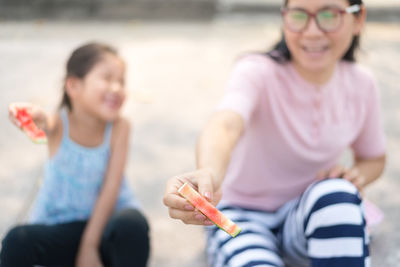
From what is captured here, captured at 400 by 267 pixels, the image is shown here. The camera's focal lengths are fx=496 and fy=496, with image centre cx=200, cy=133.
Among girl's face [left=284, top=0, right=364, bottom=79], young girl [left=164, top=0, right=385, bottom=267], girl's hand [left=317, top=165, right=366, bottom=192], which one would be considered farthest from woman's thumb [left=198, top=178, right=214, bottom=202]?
girl's face [left=284, top=0, right=364, bottom=79]

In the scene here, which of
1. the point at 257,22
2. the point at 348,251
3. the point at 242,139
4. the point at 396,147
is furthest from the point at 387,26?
the point at 348,251

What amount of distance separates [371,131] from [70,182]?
1.11 meters

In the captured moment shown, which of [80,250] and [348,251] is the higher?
[348,251]

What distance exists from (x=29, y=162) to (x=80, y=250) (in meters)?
1.02

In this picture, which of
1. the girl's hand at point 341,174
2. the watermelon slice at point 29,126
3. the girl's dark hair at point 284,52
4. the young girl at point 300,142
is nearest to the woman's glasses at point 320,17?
the young girl at point 300,142

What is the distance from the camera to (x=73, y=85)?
6.16 ft

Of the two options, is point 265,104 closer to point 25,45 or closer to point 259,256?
point 259,256

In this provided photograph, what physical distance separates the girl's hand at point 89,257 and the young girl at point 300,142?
40cm

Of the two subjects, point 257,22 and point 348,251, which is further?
point 257,22

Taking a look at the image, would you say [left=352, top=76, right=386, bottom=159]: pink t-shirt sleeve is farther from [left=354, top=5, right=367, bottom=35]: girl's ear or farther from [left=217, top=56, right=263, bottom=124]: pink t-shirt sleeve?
[left=217, top=56, right=263, bottom=124]: pink t-shirt sleeve

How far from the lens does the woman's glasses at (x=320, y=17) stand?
59.2 inches

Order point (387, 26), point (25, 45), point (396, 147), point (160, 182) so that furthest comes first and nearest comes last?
point (387, 26)
point (25, 45)
point (396, 147)
point (160, 182)

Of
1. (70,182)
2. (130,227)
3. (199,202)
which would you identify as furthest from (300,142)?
(70,182)

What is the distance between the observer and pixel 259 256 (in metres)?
1.46
